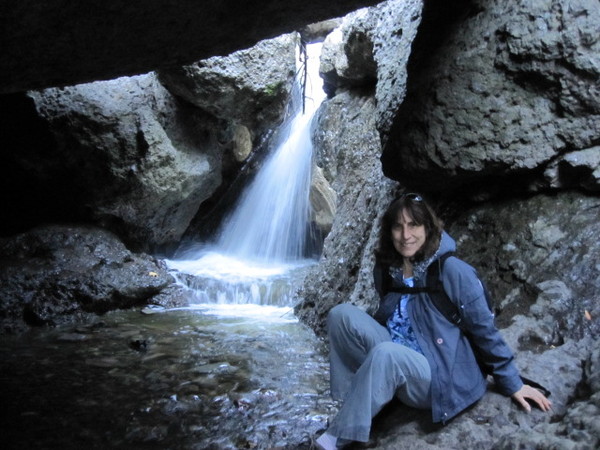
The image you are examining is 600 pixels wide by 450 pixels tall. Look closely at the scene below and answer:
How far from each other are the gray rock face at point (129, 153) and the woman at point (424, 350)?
6.27 meters

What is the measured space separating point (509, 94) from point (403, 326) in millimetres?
2176

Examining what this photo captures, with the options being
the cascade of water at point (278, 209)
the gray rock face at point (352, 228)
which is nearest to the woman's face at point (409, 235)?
the gray rock face at point (352, 228)

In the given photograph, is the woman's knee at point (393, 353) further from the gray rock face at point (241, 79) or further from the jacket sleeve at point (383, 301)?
the gray rock face at point (241, 79)

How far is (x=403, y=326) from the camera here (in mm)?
2693

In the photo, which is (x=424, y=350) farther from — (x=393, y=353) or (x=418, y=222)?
(x=418, y=222)

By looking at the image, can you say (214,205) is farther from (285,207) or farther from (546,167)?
(546,167)

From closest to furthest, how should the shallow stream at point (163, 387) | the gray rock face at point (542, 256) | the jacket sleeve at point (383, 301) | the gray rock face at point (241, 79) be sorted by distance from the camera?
the jacket sleeve at point (383, 301), the gray rock face at point (542, 256), the shallow stream at point (163, 387), the gray rock face at point (241, 79)

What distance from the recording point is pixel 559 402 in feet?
8.32

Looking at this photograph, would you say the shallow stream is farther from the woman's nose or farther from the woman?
the woman's nose

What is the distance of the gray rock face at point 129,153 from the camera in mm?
7539

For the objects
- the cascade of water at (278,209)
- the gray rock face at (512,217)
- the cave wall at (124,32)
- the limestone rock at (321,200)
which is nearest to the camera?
the gray rock face at (512,217)

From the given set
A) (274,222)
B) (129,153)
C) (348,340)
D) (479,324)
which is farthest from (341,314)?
(274,222)

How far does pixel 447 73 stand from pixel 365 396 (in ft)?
8.85

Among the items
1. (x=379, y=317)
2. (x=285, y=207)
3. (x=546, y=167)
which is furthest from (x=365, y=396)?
(x=285, y=207)
